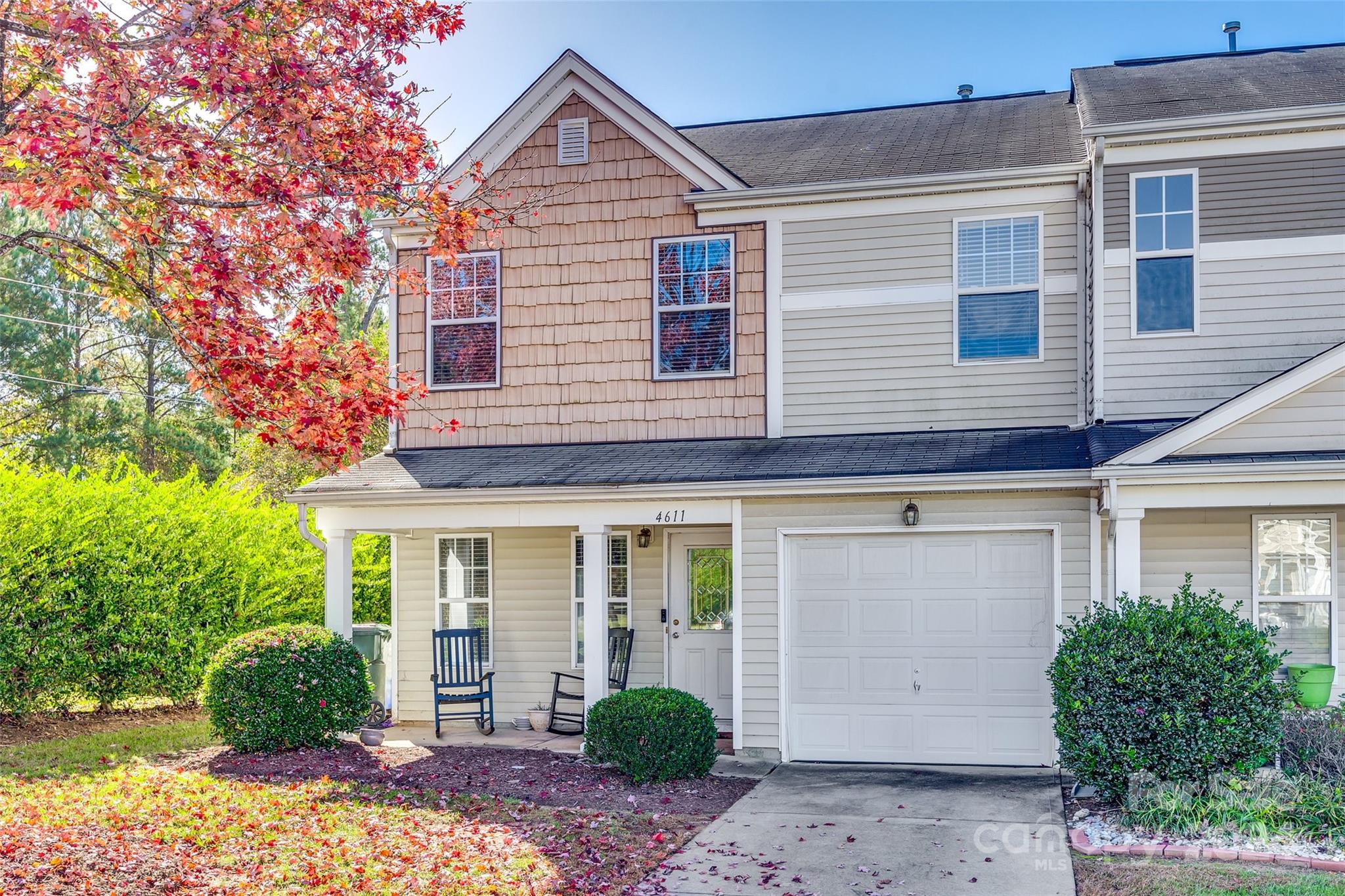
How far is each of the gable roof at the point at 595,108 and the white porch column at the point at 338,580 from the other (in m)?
3.89

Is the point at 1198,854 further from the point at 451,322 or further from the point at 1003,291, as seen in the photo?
the point at 451,322

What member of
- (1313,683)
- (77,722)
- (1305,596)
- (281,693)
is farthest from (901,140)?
(77,722)

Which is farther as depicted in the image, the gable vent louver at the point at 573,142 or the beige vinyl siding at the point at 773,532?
the gable vent louver at the point at 573,142

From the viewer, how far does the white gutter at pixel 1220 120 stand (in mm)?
9406

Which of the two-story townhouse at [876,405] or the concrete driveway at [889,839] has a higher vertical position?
the two-story townhouse at [876,405]

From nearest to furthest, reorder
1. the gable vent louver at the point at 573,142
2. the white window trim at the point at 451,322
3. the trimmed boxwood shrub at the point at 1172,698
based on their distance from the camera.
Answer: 1. the trimmed boxwood shrub at the point at 1172,698
2. the gable vent louver at the point at 573,142
3. the white window trim at the point at 451,322

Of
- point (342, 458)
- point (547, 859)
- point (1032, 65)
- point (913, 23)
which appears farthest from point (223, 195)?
point (1032, 65)

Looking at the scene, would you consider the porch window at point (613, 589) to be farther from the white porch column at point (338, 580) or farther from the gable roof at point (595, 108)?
the gable roof at point (595, 108)

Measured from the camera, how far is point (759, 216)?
1105 centimetres

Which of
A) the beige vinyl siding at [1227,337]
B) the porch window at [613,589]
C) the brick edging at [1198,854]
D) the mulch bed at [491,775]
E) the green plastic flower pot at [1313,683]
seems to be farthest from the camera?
the porch window at [613,589]

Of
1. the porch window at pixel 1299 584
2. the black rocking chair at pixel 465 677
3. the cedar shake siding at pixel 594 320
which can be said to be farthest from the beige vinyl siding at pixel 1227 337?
the black rocking chair at pixel 465 677

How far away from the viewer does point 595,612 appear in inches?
401

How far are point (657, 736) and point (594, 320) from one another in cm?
451

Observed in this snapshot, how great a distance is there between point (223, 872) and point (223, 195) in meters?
4.09
